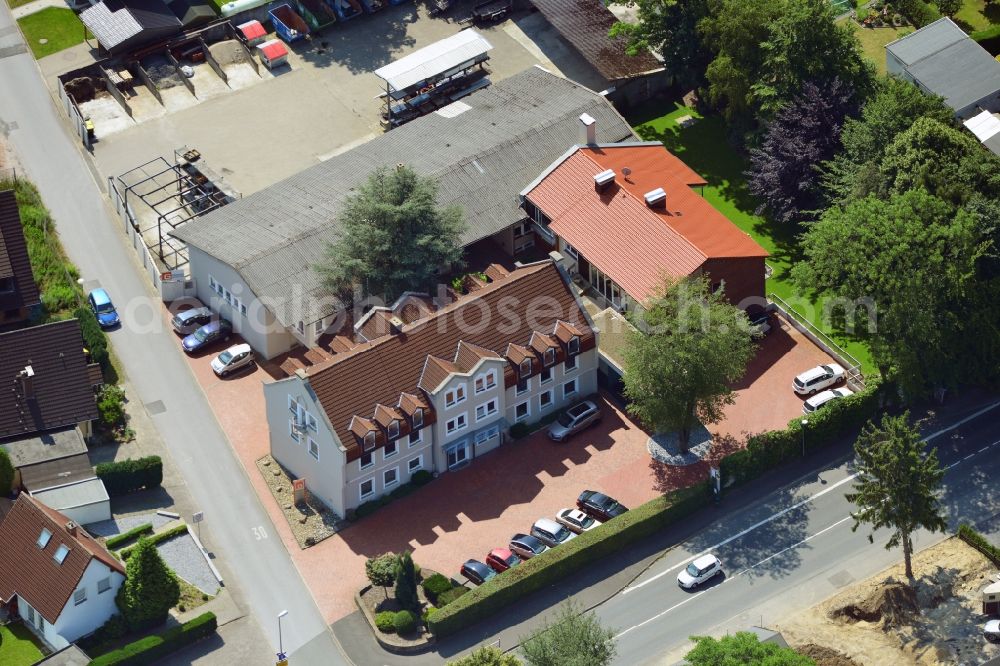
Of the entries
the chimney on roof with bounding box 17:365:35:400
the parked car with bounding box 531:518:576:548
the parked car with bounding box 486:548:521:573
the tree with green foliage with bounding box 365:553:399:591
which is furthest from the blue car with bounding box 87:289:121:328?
the parked car with bounding box 531:518:576:548

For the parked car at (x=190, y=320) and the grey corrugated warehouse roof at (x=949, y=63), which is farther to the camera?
the grey corrugated warehouse roof at (x=949, y=63)

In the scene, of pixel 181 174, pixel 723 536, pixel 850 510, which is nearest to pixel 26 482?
pixel 181 174

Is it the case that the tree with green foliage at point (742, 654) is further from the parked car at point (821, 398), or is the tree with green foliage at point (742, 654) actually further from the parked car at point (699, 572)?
the parked car at point (821, 398)

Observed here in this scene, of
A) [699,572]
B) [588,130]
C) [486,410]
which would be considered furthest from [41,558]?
[588,130]

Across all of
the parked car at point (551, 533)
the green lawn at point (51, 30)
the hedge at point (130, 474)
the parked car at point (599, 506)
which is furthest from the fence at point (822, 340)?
the green lawn at point (51, 30)

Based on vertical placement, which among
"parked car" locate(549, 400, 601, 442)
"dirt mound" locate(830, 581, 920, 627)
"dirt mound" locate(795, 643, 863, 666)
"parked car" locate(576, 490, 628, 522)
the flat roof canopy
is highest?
the flat roof canopy

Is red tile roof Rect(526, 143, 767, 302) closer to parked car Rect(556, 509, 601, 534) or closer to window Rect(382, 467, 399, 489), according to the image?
parked car Rect(556, 509, 601, 534)

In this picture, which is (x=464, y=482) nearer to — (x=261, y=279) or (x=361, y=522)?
(x=361, y=522)
